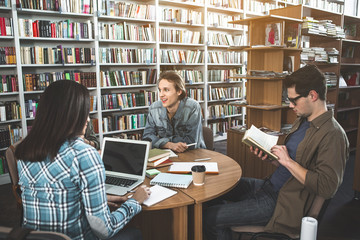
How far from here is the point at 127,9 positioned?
4.51 meters

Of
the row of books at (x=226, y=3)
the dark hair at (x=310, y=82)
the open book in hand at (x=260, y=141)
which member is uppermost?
the row of books at (x=226, y=3)

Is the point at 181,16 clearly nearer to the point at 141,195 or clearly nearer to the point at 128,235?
the point at 141,195

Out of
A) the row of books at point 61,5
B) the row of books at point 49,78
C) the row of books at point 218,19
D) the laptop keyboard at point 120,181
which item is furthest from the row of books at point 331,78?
the laptop keyboard at point 120,181

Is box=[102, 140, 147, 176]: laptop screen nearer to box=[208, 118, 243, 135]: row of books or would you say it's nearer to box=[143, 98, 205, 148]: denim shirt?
box=[143, 98, 205, 148]: denim shirt

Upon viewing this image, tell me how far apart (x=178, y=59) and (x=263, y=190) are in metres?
3.71

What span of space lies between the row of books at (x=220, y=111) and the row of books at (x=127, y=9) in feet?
6.66

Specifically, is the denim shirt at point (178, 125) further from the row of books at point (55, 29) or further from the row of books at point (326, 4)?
the row of books at point (326, 4)

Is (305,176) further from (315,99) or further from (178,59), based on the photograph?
(178,59)

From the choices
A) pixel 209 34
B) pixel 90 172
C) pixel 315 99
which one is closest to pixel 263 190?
pixel 315 99

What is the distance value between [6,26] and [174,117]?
247 centimetres

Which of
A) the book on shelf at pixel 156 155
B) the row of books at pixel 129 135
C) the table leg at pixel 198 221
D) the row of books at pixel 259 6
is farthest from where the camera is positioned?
the row of books at pixel 259 6

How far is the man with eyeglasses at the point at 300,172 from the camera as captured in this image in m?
1.48

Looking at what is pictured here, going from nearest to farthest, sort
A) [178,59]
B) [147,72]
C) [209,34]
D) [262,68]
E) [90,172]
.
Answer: [90,172]
[262,68]
[147,72]
[178,59]
[209,34]

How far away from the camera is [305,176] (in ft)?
4.96
